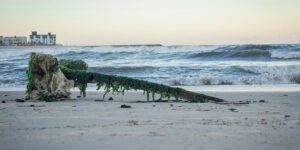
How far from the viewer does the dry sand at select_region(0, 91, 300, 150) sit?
397cm

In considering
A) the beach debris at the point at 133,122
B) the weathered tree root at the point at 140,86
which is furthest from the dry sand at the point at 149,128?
the weathered tree root at the point at 140,86

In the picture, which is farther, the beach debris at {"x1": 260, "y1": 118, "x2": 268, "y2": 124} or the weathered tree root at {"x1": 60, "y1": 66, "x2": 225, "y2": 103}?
the weathered tree root at {"x1": 60, "y1": 66, "x2": 225, "y2": 103}

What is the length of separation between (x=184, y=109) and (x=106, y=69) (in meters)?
19.0

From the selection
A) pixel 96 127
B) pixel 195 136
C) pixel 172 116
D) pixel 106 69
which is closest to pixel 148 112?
pixel 172 116

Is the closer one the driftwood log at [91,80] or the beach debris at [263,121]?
the beach debris at [263,121]

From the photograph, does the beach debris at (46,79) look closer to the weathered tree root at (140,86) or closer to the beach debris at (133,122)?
the weathered tree root at (140,86)

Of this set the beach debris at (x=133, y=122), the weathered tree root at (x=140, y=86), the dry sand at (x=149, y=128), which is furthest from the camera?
the weathered tree root at (x=140, y=86)

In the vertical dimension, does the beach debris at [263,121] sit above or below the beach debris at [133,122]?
above

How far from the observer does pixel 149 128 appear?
4.89 metres

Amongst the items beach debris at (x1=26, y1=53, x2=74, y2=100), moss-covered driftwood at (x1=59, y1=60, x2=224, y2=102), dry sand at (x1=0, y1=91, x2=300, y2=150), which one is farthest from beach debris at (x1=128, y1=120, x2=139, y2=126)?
beach debris at (x1=26, y1=53, x2=74, y2=100)

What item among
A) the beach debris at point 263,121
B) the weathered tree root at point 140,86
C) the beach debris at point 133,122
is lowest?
the beach debris at point 133,122

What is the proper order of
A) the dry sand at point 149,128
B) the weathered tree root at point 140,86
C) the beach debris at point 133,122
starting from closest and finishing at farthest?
the dry sand at point 149,128
the beach debris at point 133,122
the weathered tree root at point 140,86

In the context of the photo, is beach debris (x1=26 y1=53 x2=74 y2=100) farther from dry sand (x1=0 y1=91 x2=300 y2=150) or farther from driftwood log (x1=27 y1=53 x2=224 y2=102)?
dry sand (x1=0 y1=91 x2=300 y2=150)

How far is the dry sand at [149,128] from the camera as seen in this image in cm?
397
